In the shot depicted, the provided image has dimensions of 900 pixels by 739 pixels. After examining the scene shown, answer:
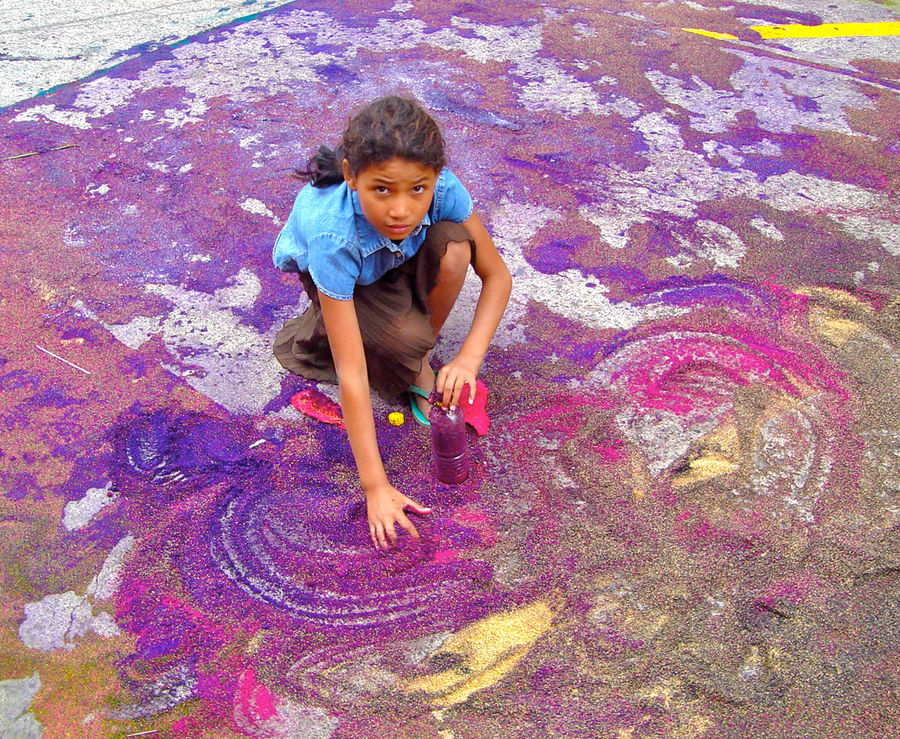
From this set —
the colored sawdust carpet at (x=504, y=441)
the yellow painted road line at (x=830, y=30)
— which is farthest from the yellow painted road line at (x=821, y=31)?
the colored sawdust carpet at (x=504, y=441)

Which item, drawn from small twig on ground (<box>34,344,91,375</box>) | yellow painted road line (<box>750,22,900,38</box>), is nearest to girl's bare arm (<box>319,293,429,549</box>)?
small twig on ground (<box>34,344,91,375</box>)

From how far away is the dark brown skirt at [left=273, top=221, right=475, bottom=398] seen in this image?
2.28 metres

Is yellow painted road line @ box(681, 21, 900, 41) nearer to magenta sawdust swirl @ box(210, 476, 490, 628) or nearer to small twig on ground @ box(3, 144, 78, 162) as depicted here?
small twig on ground @ box(3, 144, 78, 162)

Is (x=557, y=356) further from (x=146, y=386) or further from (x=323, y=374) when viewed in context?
(x=146, y=386)

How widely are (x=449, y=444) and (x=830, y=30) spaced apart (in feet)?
14.4

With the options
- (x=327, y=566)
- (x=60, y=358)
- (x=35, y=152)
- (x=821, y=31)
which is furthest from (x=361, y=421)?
(x=821, y=31)

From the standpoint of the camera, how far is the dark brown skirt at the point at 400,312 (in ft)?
7.48

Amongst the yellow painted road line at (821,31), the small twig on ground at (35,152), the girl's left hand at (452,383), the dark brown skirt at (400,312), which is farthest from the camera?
the yellow painted road line at (821,31)

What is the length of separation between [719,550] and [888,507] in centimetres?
50

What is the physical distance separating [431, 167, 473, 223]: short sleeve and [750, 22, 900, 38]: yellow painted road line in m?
3.61

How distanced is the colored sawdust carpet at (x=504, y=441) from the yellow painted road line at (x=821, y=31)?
846 mm

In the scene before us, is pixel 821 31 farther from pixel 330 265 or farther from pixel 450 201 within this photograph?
pixel 330 265

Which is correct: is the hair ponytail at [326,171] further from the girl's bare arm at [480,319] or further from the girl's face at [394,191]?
the girl's bare arm at [480,319]

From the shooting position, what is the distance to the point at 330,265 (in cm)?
204
